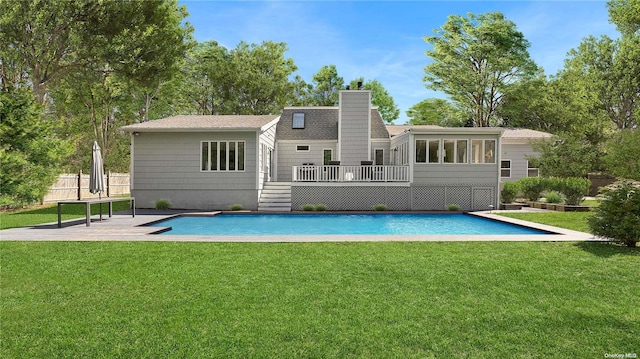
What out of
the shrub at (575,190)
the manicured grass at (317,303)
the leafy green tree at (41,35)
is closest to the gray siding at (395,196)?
the shrub at (575,190)

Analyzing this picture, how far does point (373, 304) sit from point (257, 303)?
128 cm

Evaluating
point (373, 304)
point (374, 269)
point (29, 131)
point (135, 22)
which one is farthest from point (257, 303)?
point (135, 22)

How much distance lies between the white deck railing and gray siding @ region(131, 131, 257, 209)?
244cm

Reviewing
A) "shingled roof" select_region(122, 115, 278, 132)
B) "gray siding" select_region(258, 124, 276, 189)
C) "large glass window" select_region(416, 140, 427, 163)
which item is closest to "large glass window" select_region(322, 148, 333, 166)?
"gray siding" select_region(258, 124, 276, 189)

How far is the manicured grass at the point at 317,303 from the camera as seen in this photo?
10.2 ft

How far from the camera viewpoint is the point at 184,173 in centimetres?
1620

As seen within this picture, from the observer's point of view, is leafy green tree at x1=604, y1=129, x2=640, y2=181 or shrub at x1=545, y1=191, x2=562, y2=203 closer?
leafy green tree at x1=604, y1=129, x2=640, y2=181

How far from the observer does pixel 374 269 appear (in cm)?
539

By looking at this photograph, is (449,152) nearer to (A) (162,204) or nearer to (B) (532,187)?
(B) (532,187)

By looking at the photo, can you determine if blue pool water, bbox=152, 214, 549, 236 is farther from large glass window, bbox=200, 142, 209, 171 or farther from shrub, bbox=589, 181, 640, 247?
large glass window, bbox=200, 142, 209, 171

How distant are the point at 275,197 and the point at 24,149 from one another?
363 inches

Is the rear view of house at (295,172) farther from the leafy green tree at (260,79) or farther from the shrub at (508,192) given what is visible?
the leafy green tree at (260,79)

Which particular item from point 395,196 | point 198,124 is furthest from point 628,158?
point 198,124

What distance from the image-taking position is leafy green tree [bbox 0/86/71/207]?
11328 millimetres
